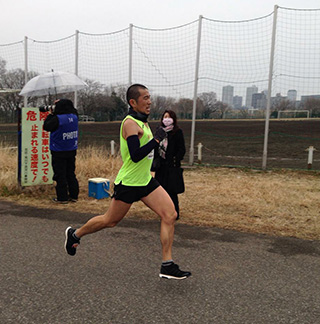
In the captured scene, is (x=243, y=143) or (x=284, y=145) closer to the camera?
(x=284, y=145)

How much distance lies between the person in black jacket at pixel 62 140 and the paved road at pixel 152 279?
1.64 meters

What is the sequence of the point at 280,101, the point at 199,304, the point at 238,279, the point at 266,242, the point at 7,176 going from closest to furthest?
the point at 199,304, the point at 238,279, the point at 266,242, the point at 7,176, the point at 280,101

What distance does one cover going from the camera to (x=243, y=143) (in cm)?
2158

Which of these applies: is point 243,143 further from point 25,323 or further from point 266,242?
point 25,323

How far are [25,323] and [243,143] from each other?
20.0 metres

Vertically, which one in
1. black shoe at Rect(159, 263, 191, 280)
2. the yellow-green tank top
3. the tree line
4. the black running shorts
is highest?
the tree line

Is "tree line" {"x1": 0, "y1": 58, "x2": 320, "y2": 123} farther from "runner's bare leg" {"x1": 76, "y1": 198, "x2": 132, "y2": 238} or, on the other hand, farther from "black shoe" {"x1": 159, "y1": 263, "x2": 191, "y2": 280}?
"black shoe" {"x1": 159, "y1": 263, "x2": 191, "y2": 280}

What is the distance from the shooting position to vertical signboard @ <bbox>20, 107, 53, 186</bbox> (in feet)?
23.0

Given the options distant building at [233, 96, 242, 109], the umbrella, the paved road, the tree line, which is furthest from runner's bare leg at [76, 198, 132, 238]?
distant building at [233, 96, 242, 109]

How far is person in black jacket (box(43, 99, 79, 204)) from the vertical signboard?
0.84 m

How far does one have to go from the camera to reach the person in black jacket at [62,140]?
6.29 meters

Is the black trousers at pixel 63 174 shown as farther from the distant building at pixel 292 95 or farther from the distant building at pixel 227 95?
the distant building at pixel 292 95

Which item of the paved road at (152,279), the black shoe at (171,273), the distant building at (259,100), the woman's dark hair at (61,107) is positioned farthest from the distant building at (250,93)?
the black shoe at (171,273)

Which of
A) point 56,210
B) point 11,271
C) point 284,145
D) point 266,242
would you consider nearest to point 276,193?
point 266,242
